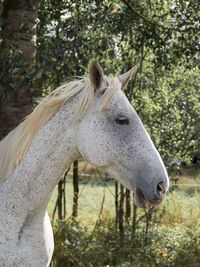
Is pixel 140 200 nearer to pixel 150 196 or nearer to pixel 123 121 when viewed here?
pixel 150 196

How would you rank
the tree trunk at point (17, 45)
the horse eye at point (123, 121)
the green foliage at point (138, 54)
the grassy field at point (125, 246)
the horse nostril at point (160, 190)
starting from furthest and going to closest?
1. the grassy field at point (125, 246)
2. the tree trunk at point (17, 45)
3. the green foliage at point (138, 54)
4. the horse eye at point (123, 121)
5. the horse nostril at point (160, 190)

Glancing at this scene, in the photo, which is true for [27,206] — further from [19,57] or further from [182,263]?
[182,263]

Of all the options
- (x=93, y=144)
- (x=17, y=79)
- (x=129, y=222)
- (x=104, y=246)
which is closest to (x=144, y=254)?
(x=104, y=246)

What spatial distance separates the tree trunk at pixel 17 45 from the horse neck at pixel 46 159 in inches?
50.4

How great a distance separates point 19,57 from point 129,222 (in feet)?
15.1

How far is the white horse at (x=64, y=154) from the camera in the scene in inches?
71.4

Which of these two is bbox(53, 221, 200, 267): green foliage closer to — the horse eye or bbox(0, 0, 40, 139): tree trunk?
bbox(0, 0, 40, 139): tree trunk

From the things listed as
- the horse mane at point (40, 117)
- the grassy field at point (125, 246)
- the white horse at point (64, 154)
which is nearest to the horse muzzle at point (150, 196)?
the white horse at point (64, 154)

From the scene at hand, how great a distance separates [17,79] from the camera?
9.88 feet

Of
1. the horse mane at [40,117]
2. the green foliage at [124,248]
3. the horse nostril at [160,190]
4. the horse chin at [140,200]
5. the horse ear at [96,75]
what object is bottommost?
the green foliage at [124,248]

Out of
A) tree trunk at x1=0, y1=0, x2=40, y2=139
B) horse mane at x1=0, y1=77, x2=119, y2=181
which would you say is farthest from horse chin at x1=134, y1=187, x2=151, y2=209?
tree trunk at x1=0, y1=0, x2=40, y2=139

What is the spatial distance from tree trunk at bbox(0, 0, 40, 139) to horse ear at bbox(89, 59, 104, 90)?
4.64 ft

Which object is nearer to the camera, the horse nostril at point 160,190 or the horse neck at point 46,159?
the horse nostril at point 160,190

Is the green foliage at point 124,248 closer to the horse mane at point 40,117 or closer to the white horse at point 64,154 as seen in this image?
the white horse at point 64,154
